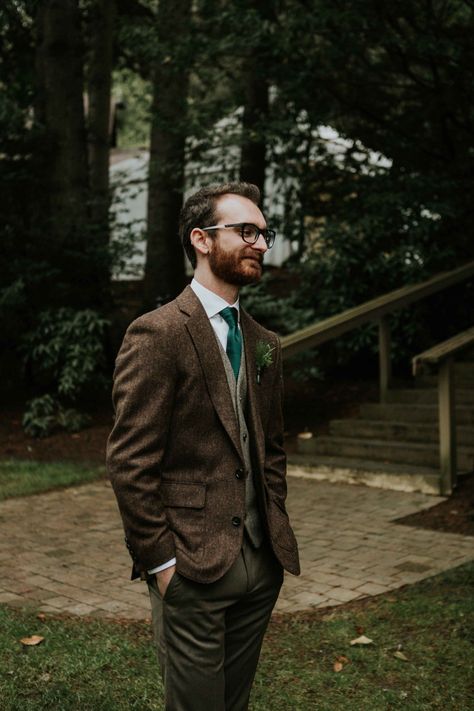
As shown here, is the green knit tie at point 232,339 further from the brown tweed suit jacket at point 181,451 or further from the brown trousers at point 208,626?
the brown trousers at point 208,626

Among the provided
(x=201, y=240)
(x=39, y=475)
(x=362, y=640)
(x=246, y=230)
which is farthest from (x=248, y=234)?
(x=39, y=475)

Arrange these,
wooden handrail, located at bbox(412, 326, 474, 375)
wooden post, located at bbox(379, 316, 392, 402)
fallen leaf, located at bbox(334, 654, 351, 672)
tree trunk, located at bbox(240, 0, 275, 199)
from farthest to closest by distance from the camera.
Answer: tree trunk, located at bbox(240, 0, 275, 199)
wooden post, located at bbox(379, 316, 392, 402)
wooden handrail, located at bbox(412, 326, 474, 375)
fallen leaf, located at bbox(334, 654, 351, 672)

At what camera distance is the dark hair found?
2.93m

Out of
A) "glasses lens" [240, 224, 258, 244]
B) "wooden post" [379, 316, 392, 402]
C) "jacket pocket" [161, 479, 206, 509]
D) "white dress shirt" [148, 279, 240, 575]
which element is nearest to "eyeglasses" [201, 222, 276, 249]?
"glasses lens" [240, 224, 258, 244]

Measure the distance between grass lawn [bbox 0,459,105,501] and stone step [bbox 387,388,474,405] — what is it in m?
3.34

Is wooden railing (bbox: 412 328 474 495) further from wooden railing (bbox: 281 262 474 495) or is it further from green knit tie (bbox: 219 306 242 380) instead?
green knit tie (bbox: 219 306 242 380)

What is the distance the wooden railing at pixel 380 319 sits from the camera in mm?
9578

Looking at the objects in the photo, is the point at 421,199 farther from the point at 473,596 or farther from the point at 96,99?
the point at 96,99

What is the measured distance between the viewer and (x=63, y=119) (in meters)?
13.7

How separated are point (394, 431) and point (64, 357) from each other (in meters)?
4.65

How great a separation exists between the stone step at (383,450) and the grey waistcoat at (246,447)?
20.4 ft

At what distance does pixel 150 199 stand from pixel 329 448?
6.14 metres

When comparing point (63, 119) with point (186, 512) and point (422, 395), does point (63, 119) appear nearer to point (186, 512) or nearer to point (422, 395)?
point (422, 395)

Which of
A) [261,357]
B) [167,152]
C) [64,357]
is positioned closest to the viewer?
[261,357]
